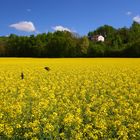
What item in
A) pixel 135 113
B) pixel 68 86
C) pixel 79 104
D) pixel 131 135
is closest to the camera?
pixel 131 135

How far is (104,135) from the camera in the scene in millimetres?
8281

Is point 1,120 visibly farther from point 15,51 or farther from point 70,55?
point 15,51

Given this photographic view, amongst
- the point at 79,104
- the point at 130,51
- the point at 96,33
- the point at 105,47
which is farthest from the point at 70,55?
the point at 96,33

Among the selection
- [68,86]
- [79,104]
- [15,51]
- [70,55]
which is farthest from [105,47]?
[79,104]

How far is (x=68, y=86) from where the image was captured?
54.2 feet

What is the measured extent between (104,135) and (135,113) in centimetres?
192

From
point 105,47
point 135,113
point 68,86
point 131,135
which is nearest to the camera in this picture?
point 131,135

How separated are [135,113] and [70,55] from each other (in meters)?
65.2

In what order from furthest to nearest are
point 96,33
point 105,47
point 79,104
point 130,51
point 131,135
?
point 96,33 < point 105,47 < point 130,51 < point 79,104 < point 131,135

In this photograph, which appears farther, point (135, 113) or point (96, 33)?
point (96, 33)

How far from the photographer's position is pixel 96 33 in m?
160

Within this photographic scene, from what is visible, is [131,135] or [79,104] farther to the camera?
[79,104]

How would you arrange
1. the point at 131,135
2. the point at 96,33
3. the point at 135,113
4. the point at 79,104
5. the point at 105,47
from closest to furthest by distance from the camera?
the point at 131,135
the point at 135,113
the point at 79,104
the point at 105,47
the point at 96,33

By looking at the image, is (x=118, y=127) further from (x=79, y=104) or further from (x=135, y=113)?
(x=79, y=104)
